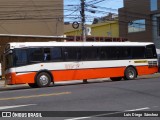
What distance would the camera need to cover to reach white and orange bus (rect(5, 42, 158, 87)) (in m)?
22.8

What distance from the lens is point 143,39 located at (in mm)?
59656

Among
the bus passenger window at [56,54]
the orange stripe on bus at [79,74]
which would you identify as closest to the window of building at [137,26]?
the orange stripe on bus at [79,74]

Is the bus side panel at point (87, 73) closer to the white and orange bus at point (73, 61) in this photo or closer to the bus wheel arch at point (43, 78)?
the white and orange bus at point (73, 61)

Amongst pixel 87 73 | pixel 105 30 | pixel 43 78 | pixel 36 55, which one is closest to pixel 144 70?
pixel 87 73

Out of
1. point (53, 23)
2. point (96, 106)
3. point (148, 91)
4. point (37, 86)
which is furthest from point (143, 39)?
point (96, 106)

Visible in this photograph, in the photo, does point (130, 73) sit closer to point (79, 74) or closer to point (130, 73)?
point (130, 73)

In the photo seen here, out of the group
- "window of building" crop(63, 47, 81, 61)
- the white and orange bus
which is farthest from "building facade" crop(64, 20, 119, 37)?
"window of building" crop(63, 47, 81, 61)

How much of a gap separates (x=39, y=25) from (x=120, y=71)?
1651cm

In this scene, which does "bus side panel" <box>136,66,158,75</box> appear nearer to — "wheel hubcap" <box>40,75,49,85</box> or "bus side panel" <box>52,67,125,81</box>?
"bus side panel" <box>52,67,125,81</box>

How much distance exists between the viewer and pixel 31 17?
4056cm

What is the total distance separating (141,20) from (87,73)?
1411 inches

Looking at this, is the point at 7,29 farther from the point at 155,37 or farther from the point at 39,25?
the point at 155,37

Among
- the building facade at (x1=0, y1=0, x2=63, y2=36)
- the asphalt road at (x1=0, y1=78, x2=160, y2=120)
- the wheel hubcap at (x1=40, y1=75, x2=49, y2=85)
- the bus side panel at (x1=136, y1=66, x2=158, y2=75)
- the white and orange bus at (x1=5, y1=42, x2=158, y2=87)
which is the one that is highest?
the building facade at (x1=0, y1=0, x2=63, y2=36)

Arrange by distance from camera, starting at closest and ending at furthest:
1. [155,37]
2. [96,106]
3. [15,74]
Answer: [96,106], [15,74], [155,37]
